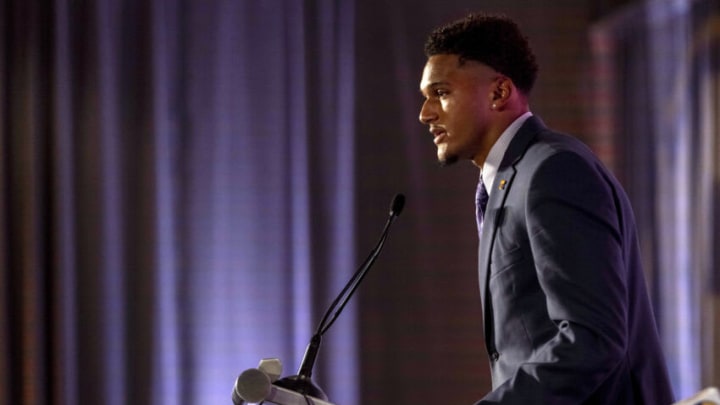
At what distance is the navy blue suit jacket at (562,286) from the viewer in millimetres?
1309

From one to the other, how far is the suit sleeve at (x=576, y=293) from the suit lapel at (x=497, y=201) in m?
0.15

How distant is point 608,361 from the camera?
1.31 meters

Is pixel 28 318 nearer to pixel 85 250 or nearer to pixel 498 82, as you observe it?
pixel 85 250

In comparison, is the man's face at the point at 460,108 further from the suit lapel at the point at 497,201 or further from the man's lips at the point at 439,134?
the suit lapel at the point at 497,201

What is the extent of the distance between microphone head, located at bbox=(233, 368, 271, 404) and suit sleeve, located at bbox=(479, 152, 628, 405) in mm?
330

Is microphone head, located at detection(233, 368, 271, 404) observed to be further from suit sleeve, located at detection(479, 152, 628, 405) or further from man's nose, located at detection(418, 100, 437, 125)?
man's nose, located at detection(418, 100, 437, 125)

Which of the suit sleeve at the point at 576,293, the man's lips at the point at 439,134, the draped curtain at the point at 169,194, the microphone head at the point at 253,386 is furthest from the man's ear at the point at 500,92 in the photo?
the draped curtain at the point at 169,194

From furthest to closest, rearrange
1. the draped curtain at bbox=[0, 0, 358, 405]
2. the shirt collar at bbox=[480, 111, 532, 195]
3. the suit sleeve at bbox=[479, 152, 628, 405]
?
A: the draped curtain at bbox=[0, 0, 358, 405] → the shirt collar at bbox=[480, 111, 532, 195] → the suit sleeve at bbox=[479, 152, 628, 405]

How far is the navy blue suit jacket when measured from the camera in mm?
1309

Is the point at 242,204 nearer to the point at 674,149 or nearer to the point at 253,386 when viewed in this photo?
A: the point at 674,149

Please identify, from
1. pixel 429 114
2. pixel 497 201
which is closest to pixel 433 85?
pixel 429 114

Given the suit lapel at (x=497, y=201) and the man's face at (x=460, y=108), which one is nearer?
the suit lapel at (x=497, y=201)

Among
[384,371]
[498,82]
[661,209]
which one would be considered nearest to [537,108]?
[661,209]

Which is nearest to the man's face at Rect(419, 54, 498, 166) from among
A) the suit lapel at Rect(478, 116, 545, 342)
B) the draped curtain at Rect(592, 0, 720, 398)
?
the suit lapel at Rect(478, 116, 545, 342)
